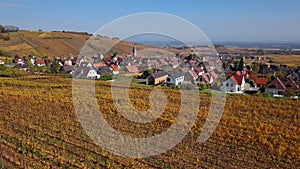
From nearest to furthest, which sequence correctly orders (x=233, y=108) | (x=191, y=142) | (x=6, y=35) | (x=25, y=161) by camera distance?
(x=25, y=161), (x=191, y=142), (x=233, y=108), (x=6, y=35)

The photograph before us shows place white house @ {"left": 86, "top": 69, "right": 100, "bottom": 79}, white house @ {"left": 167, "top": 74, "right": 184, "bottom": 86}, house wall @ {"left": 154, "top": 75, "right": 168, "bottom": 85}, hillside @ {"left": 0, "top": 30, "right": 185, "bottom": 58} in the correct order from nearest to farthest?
white house @ {"left": 167, "top": 74, "right": 184, "bottom": 86} → house wall @ {"left": 154, "top": 75, "right": 168, "bottom": 85} → white house @ {"left": 86, "top": 69, "right": 100, "bottom": 79} → hillside @ {"left": 0, "top": 30, "right": 185, "bottom": 58}

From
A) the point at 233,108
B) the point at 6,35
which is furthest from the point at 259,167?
the point at 6,35

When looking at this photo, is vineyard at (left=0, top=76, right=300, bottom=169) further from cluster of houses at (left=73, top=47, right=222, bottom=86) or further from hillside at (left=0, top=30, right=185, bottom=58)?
hillside at (left=0, top=30, right=185, bottom=58)

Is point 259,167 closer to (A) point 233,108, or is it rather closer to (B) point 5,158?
(B) point 5,158

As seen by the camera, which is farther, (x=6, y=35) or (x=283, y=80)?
(x=6, y=35)

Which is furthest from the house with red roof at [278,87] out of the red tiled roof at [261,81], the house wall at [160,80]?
the house wall at [160,80]

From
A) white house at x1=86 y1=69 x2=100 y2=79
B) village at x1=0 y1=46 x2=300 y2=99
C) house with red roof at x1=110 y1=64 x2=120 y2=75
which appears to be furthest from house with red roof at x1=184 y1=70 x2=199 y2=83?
house with red roof at x1=110 y1=64 x2=120 y2=75

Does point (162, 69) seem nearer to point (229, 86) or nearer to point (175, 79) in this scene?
point (175, 79)
